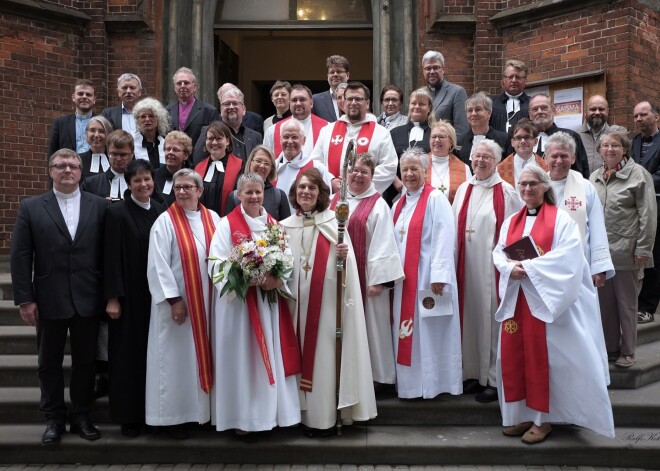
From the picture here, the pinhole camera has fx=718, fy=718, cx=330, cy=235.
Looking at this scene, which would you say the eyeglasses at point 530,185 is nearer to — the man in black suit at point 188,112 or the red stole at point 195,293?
the red stole at point 195,293

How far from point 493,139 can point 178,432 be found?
383cm

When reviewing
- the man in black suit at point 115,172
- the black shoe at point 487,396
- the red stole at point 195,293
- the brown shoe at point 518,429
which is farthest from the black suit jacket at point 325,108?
the brown shoe at point 518,429

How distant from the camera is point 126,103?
7363 millimetres

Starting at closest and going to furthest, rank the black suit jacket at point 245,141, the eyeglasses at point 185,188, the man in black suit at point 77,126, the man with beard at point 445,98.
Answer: the eyeglasses at point 185,188, the black suit jacket at point 245,141, the man in black suit at point 77,126, the man with beard at point 445,98

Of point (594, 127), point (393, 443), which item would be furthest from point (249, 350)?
point (594, 127)

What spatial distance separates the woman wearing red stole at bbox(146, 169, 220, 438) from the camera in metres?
5.35

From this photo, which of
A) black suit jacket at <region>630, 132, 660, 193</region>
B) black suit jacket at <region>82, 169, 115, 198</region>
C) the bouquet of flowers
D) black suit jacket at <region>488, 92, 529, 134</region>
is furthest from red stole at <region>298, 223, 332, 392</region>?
black suit jacket at <region>630, 132, 660, 193</region>

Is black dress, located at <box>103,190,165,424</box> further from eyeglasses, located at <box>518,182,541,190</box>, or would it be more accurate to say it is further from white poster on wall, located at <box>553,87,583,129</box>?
white poster on wall, located at <box>553,87,583,129</box>

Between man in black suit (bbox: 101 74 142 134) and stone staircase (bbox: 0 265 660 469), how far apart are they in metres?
2.90

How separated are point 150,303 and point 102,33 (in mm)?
6165

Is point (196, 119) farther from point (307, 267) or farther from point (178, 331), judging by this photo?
point (178, 331)

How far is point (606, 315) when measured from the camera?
6.44 m

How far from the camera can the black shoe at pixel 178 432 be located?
5.43 metres

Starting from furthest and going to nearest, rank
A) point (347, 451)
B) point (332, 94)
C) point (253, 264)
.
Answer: point (332, 94) → point (347, 451) → point (253, 264)
